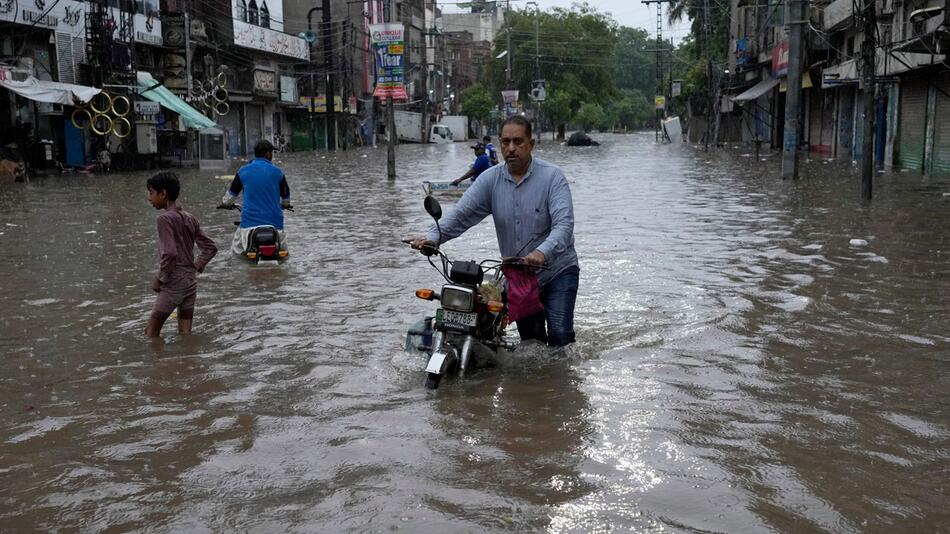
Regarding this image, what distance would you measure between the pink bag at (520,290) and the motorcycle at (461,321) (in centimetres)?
7

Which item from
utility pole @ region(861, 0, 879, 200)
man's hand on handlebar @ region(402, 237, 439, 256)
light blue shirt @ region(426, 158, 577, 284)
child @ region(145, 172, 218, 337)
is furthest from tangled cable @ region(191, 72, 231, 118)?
man's hand on handlebar @ region(402, 237, 439, 256)

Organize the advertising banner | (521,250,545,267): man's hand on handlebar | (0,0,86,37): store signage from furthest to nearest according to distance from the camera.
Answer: (0,0,86,37): store signage, the advertising banner, (521,250,545,267): man's hand on handlebar

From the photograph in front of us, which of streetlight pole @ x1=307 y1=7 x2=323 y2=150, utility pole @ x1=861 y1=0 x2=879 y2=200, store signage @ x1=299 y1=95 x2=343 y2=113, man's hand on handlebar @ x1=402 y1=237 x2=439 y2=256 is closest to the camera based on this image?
man's hand on handlebar @ x1=402 y1=237 x2=439 y2=256

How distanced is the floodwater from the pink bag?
1.58 feet

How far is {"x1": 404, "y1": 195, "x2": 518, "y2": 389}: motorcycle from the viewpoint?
5637 mm

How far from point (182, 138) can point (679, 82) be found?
1692 inches

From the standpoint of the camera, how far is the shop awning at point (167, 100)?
Answer: 3398 cm

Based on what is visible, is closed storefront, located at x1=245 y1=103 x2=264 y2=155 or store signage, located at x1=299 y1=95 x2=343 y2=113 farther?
store signage, located at x1=299 y1=95 x2=343 y2=113

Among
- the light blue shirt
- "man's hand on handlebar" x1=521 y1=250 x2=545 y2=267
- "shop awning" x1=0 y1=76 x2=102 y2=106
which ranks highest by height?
"shop awning" x1=0 y1=76 x2=102 y2=106

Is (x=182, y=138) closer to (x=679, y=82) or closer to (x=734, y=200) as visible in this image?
(x=734, y=200)

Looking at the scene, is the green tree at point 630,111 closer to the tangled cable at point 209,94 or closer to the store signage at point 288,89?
the store signage at point 288,89

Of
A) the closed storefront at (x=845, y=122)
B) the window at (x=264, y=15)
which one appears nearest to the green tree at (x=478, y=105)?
the window at (x=264, y=15)

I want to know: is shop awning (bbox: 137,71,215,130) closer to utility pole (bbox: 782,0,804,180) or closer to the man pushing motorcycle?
utility pole (bbox: 782,0,804,180)

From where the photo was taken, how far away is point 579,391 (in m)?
5.77
